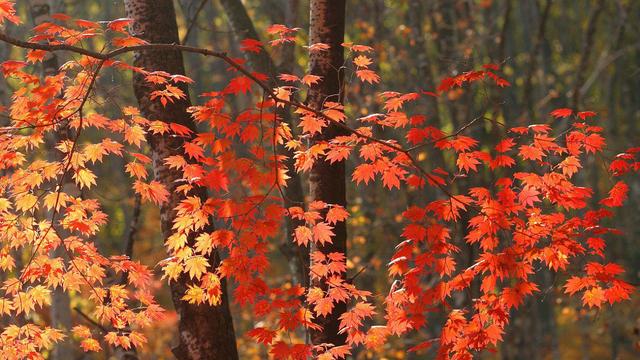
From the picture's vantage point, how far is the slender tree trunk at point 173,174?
5578mm

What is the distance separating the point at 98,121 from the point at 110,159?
21.3 meters

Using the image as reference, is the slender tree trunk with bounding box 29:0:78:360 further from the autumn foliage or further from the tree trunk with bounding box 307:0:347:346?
the tree trunk with bounding box 307:0:347:346

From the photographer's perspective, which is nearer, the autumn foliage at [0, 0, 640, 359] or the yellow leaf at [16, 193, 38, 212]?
the autumn foliage at [0, 0, 640, 359]

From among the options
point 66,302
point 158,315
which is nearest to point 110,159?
point 66,302

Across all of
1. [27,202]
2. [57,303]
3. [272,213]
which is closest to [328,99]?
[272,213]

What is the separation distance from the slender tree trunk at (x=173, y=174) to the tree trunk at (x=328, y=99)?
28.5 inches

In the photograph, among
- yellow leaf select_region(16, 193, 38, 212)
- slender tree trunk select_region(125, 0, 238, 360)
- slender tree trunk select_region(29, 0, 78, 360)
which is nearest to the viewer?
yellow leaf select_region(16, 193, 38, 212)

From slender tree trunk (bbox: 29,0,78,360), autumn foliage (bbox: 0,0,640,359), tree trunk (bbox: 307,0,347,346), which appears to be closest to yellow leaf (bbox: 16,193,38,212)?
autumn foliage (bbox: 0,0,640,359)

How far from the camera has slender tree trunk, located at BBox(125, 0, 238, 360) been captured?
5.58 meters

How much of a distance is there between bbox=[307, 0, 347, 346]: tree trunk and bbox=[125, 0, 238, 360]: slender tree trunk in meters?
0.72

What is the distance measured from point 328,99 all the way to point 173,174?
1271 mm

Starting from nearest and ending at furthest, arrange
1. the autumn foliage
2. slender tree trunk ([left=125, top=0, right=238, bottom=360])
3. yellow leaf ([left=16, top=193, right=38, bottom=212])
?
1. the autumn foliage
2. yellow leaf ([left=16, top=193, right=38, bottom=212])
3. slender tree trunk ([left=125, top=0, right=238, bottom=360])

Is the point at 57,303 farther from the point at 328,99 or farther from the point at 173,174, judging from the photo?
the point at 328,99

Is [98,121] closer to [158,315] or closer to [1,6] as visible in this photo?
[1,6]
